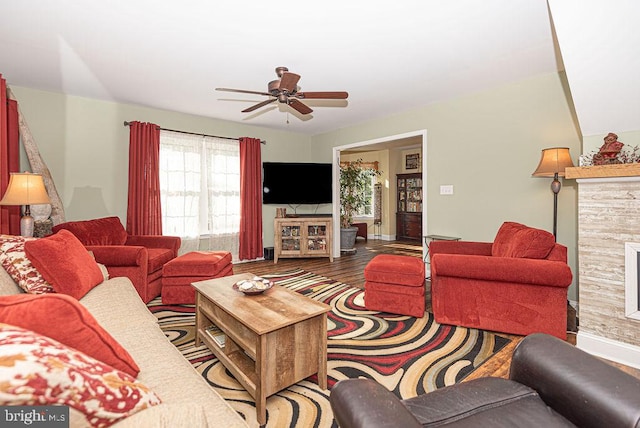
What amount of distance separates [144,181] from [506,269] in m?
4.48

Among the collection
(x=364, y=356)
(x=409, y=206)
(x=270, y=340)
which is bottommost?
(x=364, y=356)

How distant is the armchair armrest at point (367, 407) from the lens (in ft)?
2.64

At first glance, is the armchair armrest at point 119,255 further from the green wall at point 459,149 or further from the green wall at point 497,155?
the green wall at point 497,155

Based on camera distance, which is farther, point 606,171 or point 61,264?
point 606,171

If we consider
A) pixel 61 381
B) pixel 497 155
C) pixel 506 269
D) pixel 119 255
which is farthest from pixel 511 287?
pixel 119 255

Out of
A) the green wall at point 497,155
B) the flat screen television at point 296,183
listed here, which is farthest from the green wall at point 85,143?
the green wall at point 497,155

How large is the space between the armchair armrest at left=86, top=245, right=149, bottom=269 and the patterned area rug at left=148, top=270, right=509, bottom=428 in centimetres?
51

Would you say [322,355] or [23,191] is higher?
[23,191]

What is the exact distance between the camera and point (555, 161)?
2.98 m

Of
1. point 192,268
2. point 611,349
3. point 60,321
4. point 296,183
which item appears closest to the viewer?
point 60,321

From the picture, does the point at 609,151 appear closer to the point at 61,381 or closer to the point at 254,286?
the point at 254,286

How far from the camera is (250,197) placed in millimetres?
5484

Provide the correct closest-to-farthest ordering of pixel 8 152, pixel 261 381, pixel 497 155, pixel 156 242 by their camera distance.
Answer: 1. pixel 261 381
2. pixel 8 152
3. pixel 497 155
4. pixel 156 242

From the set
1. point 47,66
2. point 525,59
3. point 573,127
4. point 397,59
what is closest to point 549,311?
point 573,127
